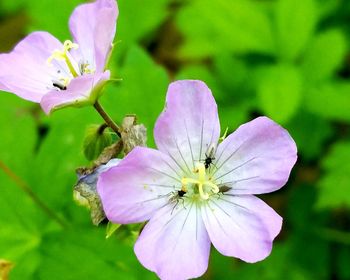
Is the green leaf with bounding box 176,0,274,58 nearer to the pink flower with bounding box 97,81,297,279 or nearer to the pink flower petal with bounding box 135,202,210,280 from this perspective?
the pink flower with bounding box 97,81,297,279

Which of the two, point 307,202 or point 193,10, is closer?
point 307,202

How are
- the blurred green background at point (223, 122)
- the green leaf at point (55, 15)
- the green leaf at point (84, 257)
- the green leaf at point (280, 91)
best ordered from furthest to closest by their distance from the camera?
1. the green leaf at point (55, 15)
2. the green leaf at point (280, 91)
3. the blurred green background at point (223, 122)
4. the green leaf at point (84, 257)

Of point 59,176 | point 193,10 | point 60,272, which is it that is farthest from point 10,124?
point 193,10

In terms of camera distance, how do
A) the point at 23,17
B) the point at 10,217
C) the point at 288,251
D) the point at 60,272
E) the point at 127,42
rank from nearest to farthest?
the point at 60,272
the point at 10,217
the point at 288,251
the point at 127,42
the point at 23,17

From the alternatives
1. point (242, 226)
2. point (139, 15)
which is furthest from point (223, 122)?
point (242, 226)

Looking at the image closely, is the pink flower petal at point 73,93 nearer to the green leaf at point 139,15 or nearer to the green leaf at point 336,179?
the green leaf at point 336,179

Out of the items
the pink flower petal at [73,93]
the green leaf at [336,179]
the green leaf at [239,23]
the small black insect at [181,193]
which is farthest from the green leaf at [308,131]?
the pink flower petal at [73,93]

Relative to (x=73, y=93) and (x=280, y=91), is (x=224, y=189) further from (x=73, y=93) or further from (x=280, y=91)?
(x=280, y=91)

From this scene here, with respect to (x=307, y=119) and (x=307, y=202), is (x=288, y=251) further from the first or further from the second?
(x=307, y=119)
